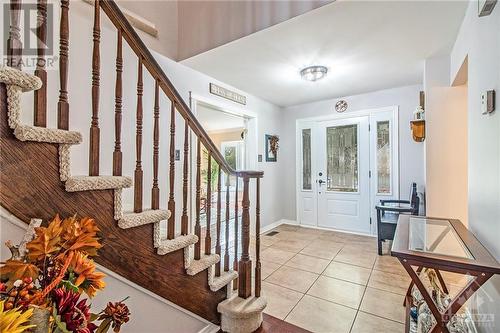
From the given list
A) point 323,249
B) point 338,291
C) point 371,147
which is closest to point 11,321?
point 338,291

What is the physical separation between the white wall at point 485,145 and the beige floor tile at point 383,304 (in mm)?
582

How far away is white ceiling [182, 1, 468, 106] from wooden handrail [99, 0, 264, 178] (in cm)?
123

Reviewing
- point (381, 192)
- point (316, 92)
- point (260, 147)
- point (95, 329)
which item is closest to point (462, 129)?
point (381, 192)

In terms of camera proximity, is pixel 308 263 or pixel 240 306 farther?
pixel 308 263

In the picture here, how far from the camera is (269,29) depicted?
2174 mm

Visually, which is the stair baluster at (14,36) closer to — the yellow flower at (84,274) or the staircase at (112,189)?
the staircase at (112,189)

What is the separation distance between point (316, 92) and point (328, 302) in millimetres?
3078

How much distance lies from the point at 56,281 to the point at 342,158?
435 centimetres

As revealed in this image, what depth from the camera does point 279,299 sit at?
2.22 metres

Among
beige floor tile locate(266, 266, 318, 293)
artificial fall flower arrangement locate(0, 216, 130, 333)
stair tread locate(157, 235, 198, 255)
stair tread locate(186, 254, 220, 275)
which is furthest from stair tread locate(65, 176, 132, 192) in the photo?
beige floor tile locate(266, 266, 318, 293)

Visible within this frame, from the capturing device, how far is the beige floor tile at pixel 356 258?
2977 millimetres

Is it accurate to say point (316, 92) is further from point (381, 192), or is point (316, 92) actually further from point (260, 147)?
point (381, 192)

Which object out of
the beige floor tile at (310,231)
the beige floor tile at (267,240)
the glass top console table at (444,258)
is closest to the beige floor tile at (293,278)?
the beige floor tile at (267,240)

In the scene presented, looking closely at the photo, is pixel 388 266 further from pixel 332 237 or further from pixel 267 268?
pixel 267 268
